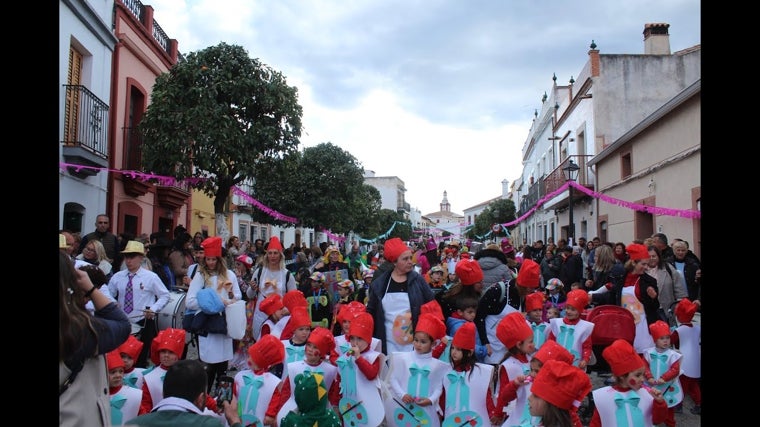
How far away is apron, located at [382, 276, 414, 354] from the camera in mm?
4867

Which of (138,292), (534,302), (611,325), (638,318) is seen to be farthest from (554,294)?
(138,292)

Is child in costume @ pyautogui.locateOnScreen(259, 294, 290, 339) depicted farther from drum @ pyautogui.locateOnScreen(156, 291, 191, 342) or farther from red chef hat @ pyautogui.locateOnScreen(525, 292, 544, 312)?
red chef hat @ pyautogui.locateOnScreen(525, 292, 544, 312)

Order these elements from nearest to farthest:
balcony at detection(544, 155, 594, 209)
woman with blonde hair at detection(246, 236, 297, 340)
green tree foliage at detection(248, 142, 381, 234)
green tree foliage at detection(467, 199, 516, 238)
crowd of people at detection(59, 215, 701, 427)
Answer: crowd of people at detection(59, 215, 701, 427), woman with blonde hair at detection(246, 236, 297, 340), balcony at detection(544, 155, 594, 209), green tree foliage at detection(248, 142, 381, 234), green tree foliage at detection(467, 199, 516, 238)

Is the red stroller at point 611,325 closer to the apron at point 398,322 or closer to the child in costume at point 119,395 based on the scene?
the apron at point 398,322

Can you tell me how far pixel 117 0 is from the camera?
510 inches

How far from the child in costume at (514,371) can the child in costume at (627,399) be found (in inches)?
19.1

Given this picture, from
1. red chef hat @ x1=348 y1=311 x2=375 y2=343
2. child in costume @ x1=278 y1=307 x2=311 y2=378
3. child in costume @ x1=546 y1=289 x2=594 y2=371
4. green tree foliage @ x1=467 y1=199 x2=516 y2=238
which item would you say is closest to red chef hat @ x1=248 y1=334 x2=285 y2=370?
child in costume @ x1=278 y1=307 x2=311 y2=378

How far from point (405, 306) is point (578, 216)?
18391mm

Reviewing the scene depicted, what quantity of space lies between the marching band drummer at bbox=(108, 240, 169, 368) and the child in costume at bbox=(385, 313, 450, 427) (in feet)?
8.69

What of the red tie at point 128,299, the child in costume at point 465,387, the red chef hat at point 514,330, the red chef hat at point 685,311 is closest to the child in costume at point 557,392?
the child in costume at point 465,387

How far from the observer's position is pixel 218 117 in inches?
472

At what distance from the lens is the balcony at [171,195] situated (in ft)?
51.4
